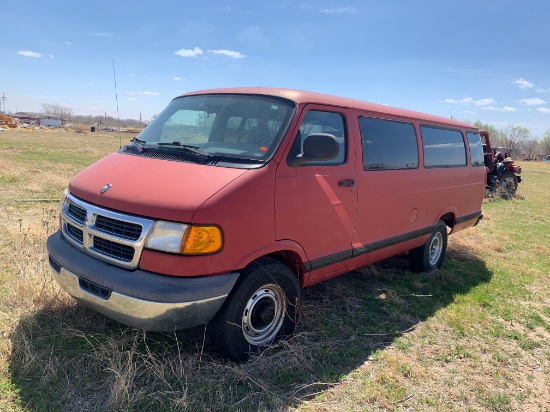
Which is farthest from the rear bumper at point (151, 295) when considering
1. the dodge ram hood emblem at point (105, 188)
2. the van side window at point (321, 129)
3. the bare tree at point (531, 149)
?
the bare tree at point (531, 149)

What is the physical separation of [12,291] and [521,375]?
4.70m

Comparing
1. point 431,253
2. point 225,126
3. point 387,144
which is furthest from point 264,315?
point 431,253

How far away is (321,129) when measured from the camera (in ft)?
12.2

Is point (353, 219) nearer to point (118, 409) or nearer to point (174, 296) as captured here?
point (174, 296)

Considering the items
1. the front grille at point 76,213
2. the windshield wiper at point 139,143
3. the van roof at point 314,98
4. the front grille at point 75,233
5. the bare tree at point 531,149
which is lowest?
the bare tree at point 531,149

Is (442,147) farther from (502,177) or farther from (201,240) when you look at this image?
(502,177)

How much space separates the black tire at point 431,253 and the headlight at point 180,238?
3.83m

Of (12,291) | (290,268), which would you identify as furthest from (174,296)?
(12,291)

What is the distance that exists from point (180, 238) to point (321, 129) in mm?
1720

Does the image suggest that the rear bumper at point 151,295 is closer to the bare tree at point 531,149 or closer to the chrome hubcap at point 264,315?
the chrome hubcap at point 264,315

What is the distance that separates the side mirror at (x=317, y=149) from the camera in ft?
10.8

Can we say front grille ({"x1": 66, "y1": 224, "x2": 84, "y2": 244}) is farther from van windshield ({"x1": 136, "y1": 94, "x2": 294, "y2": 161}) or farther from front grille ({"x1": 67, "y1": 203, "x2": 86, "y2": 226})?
van windshield ({"x1": 136, "y1": 94, "x2": 294, "y2": 161})

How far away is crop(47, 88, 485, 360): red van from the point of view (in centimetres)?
275

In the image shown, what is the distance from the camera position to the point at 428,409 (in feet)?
9.62
